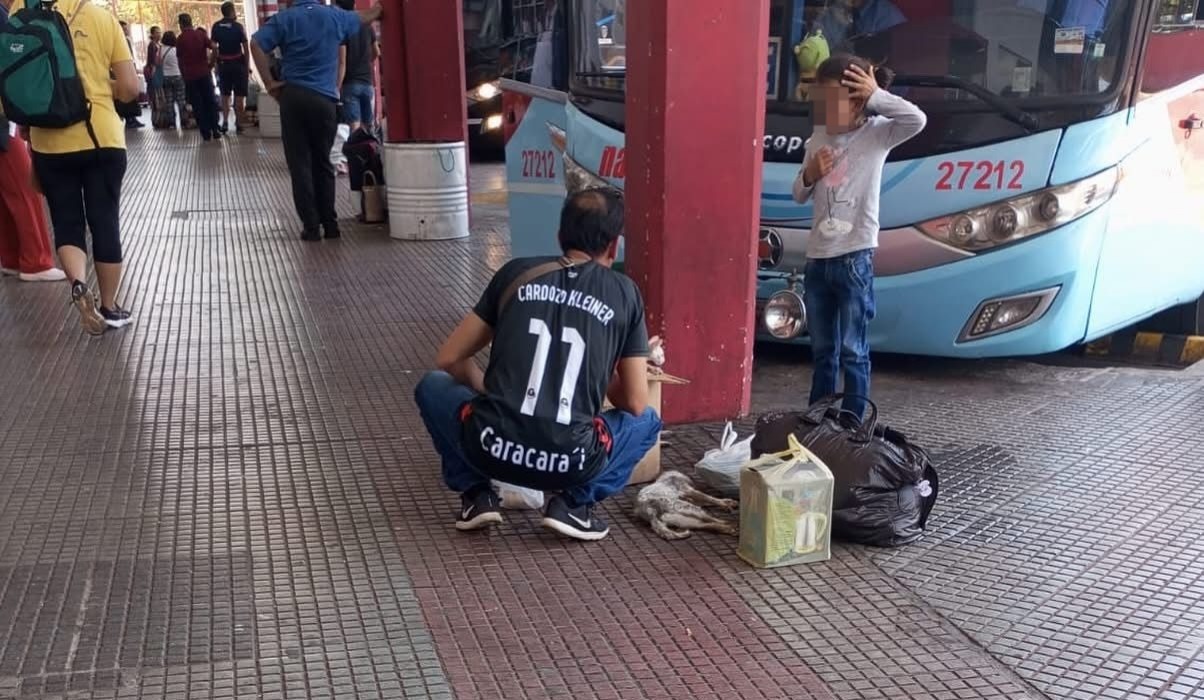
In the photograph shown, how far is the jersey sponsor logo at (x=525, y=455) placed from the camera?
3.32 m

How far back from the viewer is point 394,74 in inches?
364

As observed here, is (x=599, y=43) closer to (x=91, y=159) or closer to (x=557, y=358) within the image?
(x=91, y=159)

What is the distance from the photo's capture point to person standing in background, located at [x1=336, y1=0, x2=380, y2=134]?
37.6ft

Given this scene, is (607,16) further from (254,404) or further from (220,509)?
(220,509)

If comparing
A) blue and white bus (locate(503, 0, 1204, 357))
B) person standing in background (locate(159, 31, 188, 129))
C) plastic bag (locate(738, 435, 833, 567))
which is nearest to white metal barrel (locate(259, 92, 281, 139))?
person standing in background (locate(159, 31, 188, 129))

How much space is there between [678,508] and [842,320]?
44.8 inches

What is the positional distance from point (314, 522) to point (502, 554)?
72 centimetres

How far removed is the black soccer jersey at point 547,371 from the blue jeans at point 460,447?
0.66 feet

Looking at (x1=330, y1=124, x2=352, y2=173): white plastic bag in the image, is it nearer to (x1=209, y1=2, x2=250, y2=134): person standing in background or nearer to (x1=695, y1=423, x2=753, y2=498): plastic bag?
(x1=209, y1=2, x2=250, y2=134): person standing in background

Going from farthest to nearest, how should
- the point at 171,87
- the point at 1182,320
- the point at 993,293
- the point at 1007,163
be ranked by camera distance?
the point at 171,87 < the point at 1182,320 < the point at 993,293 < the point at 1007,163

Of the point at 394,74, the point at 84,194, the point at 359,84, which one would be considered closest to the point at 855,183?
the point at 84,194

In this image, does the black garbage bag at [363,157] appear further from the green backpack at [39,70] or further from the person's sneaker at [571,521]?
the person's sneaker at [571,521]

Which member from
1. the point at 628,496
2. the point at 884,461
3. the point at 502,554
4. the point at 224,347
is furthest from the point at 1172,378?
the point at 224,347

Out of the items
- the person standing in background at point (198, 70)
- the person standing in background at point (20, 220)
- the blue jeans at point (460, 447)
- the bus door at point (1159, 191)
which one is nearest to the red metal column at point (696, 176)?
the blue jeans at point (460, 447)
